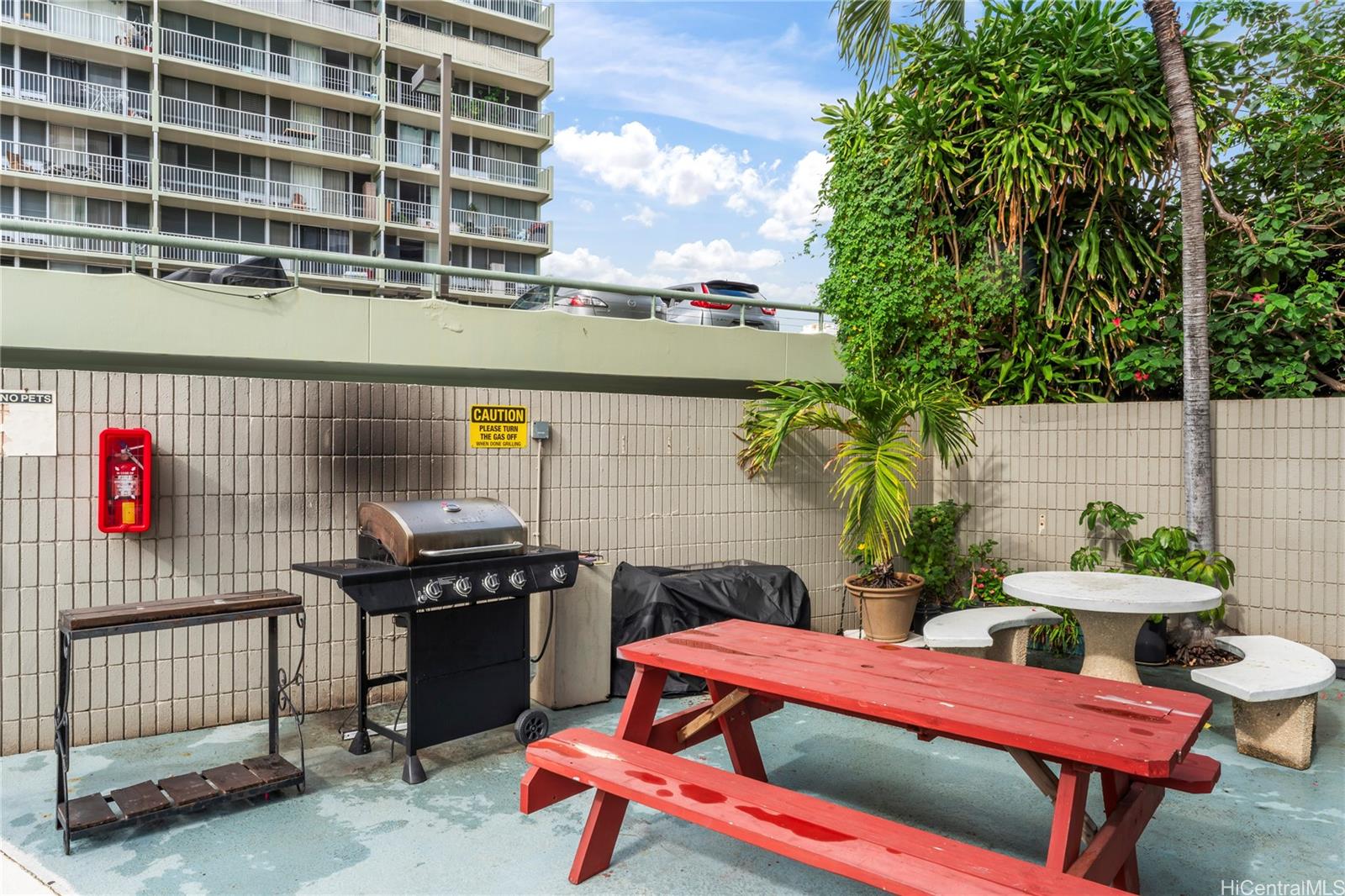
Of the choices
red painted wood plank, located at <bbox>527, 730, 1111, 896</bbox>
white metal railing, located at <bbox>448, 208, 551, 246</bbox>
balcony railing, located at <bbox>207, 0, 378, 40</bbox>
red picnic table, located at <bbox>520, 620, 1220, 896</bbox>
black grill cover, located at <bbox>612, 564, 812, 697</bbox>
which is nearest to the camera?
red painted wood plank, located at <bbox>527, 730, 1111, 896</bbox>

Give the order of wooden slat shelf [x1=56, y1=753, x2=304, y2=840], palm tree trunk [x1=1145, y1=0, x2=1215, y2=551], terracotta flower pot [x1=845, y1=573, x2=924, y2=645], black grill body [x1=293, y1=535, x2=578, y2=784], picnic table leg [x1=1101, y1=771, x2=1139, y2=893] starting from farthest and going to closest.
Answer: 1. terracotta flower pot [x1=845, y1=573, x2=924, y2=645]
2. palm tree trunk [x1=1145, y1=0, x2=1215, y2=551]
3. black grill body [x1=293, y1=535, x2=578, y2=784]
4. wooden slat shelf [x1=56, y1=753, x2=304, y2=840]
5. picnic table leg [x1=1101, y1=771, x2=1139, y2=893]

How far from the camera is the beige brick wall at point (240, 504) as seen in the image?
13.2 feet

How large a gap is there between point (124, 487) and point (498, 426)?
200cm

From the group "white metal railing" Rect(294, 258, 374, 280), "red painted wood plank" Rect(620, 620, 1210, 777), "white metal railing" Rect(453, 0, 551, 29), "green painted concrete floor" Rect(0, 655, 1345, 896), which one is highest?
"white metal railing" Rect(453, 0, 551, 29)

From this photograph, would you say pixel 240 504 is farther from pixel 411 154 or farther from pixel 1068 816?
pixel 411 154

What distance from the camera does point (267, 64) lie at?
24.8 meters

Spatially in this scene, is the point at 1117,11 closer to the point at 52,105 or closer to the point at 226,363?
the point at 226,363

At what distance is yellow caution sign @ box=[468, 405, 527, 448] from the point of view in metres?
5.20

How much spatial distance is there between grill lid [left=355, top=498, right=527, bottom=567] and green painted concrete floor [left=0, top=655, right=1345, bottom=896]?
3.33 ft

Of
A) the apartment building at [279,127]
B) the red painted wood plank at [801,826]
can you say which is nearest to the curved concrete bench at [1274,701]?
the red painted wood plank at [801,826]

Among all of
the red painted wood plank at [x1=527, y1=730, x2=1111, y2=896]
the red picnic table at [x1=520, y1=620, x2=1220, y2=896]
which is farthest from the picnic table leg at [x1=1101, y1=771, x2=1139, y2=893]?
the red painted wood plank at [x1=527, y1=730, x2=1111, y2=896]

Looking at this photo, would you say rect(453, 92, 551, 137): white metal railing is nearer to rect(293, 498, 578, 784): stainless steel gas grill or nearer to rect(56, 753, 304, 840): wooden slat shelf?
rect(293, 498, 578, 784): stainless steel gas grill

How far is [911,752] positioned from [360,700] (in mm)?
2765

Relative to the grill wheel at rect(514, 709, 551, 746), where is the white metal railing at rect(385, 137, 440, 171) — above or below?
above
